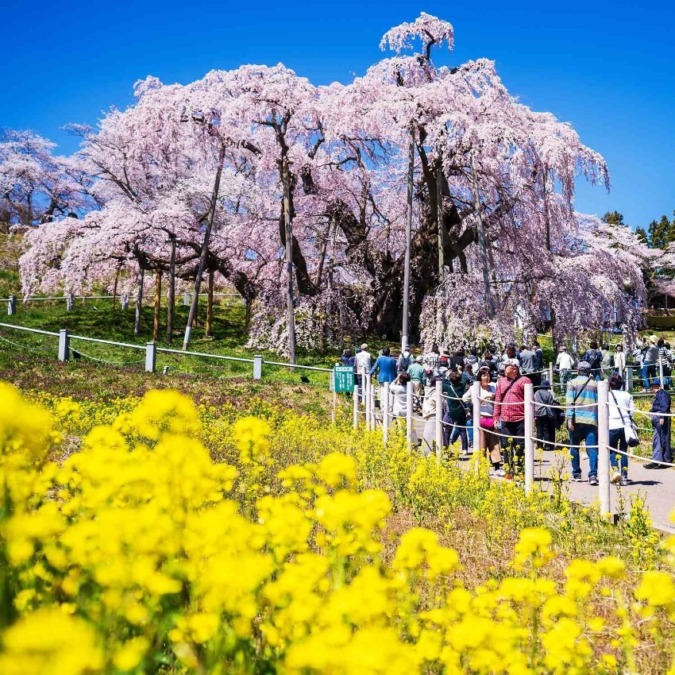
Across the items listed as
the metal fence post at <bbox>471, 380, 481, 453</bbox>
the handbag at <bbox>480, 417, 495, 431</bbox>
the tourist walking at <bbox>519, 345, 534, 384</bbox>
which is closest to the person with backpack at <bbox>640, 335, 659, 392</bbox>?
the tourist walking at <bbox>519, 345, 534, 384</bbox>

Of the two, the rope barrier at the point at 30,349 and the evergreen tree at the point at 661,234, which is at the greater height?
the evergreen tree at the point at 661,234

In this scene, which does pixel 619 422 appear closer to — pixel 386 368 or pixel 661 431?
pixel 661 431

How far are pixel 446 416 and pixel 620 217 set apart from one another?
2485 inches

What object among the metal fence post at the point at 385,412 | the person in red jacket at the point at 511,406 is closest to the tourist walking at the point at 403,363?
the metal fence post at the point at 385,412

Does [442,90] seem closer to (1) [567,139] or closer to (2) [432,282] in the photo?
(1) [567,139]

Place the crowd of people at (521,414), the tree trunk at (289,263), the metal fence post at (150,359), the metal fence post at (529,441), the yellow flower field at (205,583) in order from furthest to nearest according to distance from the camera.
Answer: the tree trunk at (289,263), the metal fence post at (150,359), the crowd of people at (521,414), the metal fence post at (529,441), the yellow flower field at (205,583)

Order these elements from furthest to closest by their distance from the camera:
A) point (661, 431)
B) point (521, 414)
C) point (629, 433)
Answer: point (661, 431) < point (521, 414) < point (629, 433)

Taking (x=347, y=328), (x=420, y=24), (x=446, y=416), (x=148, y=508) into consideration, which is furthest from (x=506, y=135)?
(x=148, y=508)

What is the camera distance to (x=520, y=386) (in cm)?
870

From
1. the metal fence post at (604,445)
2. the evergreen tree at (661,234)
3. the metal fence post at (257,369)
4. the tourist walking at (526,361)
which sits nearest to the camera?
the metal fence post at (604,445)

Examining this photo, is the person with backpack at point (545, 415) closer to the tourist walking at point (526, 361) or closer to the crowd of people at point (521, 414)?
the crowd of people at point (521, 414)

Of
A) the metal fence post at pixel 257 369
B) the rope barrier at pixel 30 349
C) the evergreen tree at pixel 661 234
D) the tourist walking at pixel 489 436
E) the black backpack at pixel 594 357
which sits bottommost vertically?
the tourist walking at pixel 489 436

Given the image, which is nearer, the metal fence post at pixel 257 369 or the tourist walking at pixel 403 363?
the tourist walking at pixel 403 363

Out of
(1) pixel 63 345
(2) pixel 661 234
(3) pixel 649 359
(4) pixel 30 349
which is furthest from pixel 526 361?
(2) pixel 661 234
